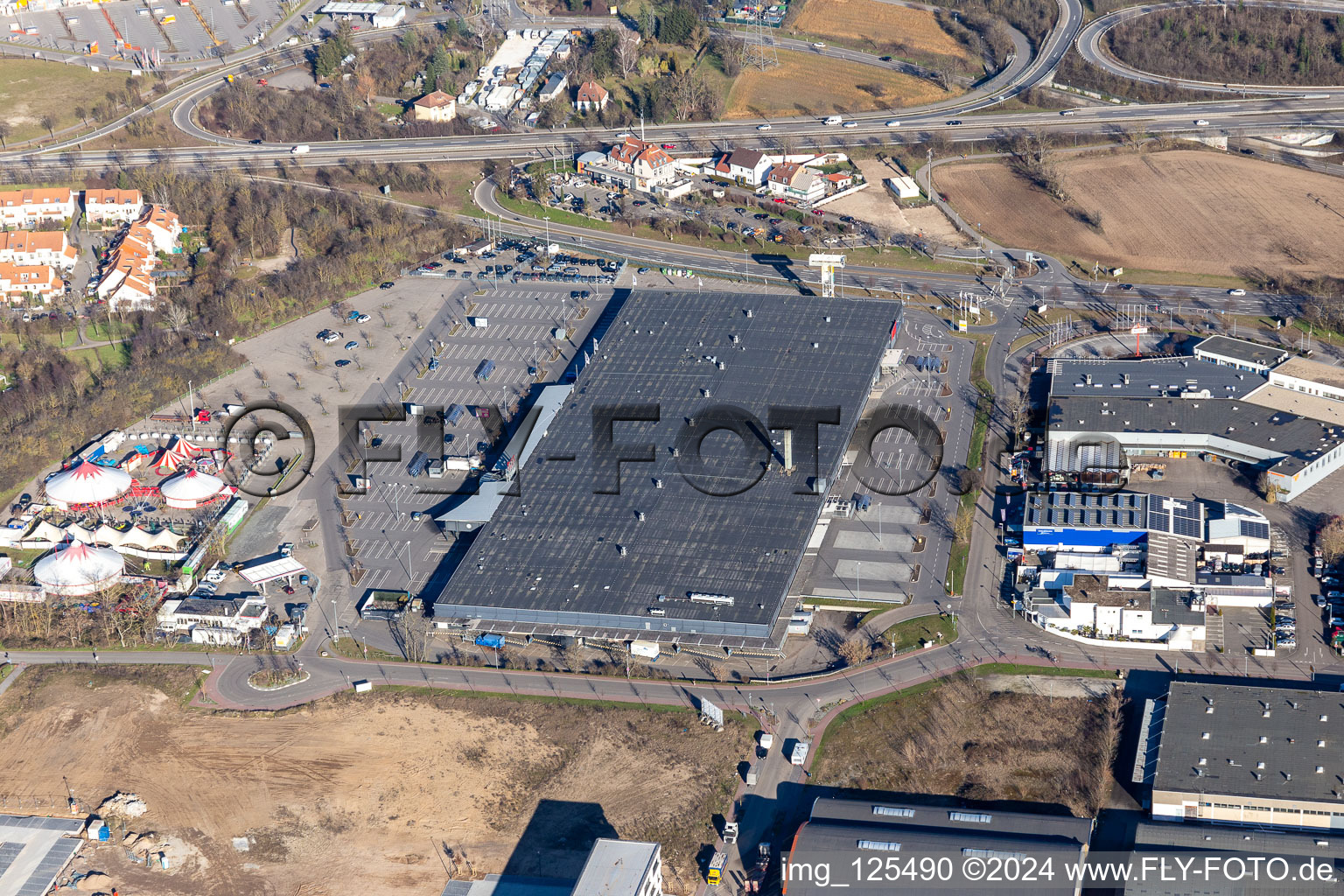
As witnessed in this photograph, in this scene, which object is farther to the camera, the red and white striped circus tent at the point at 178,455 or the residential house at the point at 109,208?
the residential house at the point at 109,208

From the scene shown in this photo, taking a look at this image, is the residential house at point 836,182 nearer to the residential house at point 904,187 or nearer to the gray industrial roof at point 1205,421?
the residential house at point 904,187

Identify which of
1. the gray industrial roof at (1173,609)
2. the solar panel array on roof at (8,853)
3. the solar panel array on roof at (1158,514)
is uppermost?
the solar panel array on roof at (1158,514)

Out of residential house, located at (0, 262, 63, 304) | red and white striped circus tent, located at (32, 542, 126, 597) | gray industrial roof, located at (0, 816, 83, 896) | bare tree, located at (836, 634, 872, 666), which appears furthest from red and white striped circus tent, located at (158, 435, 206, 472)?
bare tree, located at (836, 634, 872, 666)

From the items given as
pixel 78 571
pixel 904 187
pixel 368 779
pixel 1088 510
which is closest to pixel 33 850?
pixel 368 779

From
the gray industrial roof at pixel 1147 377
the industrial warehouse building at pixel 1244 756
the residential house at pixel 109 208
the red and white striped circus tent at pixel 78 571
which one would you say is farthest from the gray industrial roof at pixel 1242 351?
the residential house at pixel 109 208

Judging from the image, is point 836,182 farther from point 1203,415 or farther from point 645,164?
point 1203,415

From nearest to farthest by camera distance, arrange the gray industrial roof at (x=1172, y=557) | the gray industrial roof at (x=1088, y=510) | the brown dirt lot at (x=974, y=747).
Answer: the brown dirt lot at (x=974, y=747), the gray industrial roof at (x=1172, y=557), the gray industrial roof at (x=1088, y=510)

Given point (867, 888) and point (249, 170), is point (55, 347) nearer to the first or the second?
point (249, 170)
